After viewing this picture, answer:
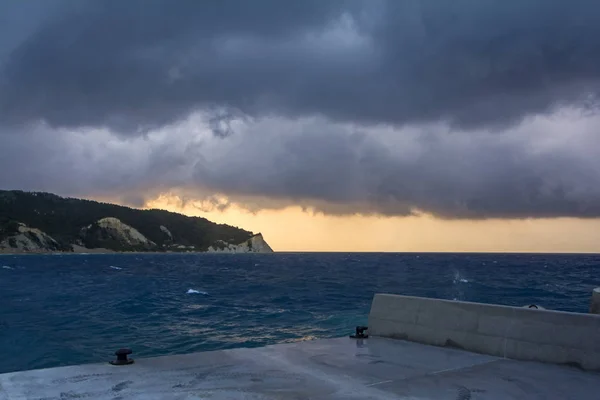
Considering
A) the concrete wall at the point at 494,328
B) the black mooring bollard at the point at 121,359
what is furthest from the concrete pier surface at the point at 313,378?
the concrete wall at the point at 494,328

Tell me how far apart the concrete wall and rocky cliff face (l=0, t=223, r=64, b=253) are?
206 metres

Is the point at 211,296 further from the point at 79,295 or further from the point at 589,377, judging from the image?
the point at 589,377

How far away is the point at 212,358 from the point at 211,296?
3552 cm

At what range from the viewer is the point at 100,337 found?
2292cm

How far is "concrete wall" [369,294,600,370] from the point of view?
8.48 meters

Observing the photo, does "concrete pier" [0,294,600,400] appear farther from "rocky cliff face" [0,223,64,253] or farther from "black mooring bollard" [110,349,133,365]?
"rocky cliff face" [0,223,64,253]

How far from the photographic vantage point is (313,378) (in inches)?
297

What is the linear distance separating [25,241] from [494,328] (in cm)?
21117

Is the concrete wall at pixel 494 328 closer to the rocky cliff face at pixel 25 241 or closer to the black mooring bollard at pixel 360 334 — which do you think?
the black mooring bollard at pixel 360 334

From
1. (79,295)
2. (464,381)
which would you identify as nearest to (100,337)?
(464,381)

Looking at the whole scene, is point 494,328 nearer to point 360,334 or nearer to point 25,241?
point 360,334

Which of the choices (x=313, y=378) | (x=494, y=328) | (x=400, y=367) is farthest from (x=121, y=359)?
(x=494, y=328)

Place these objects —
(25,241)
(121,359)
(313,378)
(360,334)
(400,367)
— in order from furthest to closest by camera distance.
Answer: (25,241) < (360,334) < (121,359) < (400,367) < (313,378)

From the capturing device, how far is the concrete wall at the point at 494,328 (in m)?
8.48
